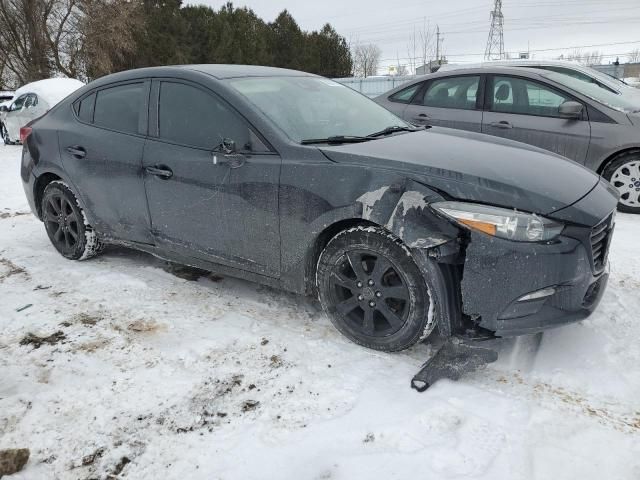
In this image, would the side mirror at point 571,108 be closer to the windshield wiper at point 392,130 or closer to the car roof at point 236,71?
the windshield wiper at point 392,130

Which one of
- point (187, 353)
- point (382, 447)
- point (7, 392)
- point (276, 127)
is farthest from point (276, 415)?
point (276, 127)

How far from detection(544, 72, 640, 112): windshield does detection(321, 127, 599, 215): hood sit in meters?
3.08

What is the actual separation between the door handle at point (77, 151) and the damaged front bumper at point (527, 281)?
3.03 meters

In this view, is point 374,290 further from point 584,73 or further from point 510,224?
point 584,73

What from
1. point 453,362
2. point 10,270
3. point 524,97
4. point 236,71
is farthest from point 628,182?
point 10,270

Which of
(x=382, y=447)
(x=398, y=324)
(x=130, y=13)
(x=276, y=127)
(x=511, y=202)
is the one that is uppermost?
(x=130, y=13)

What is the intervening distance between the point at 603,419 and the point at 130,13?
33.5 metres

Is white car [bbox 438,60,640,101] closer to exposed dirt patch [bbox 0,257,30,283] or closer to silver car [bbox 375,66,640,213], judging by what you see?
silver car [bbox 375,66,640,213]

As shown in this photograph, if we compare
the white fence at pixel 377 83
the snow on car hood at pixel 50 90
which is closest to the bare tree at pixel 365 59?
the white fence at pixel 377 83

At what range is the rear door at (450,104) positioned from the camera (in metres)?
6.11

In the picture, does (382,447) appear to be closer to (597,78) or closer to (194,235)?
(194,235)

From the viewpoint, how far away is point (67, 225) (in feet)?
14.3

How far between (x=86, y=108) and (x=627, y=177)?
208 inches

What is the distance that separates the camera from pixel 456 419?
2.31m
